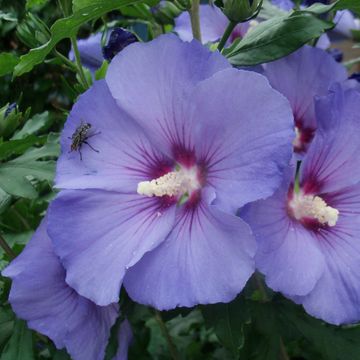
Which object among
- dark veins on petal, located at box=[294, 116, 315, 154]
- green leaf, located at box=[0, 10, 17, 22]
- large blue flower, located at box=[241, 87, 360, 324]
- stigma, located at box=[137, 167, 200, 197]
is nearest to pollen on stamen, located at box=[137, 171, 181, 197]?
stigma, located at box=[137, 167, 200, 197]

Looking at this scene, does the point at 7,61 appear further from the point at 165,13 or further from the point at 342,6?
the point at 342,6

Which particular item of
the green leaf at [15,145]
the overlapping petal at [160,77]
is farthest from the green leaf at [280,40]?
the green leaf at [15,145]

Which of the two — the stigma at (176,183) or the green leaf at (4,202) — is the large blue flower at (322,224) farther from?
the green leaf at (4,202)

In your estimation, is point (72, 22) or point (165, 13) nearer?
point (72, 22)

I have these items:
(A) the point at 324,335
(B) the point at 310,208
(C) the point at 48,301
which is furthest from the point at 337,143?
(C) the point at 48,301

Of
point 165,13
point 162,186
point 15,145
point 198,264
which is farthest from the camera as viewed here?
point 165,13

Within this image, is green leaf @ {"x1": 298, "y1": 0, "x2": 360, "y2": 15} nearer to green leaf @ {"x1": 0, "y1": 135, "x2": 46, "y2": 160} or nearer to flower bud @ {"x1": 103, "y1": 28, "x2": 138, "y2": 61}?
flower bud @ {"x1": 103, "y1": 28, "x2": 138, "y2": 61}
